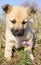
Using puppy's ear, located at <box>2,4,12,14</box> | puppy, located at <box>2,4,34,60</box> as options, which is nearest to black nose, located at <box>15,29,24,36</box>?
puppy, located at <box>2,4,34,60</box>

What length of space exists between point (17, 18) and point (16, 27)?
0.15 m

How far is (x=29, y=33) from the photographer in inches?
167

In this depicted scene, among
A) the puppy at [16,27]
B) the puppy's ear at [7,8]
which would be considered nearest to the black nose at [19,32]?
the puppy at [16,27]

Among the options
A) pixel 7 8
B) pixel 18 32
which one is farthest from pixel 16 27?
pixel 7 8

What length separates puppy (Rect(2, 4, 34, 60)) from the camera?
3.96 metres

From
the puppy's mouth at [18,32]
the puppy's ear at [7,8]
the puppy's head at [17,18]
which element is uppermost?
the puppy's ear at [7,8]

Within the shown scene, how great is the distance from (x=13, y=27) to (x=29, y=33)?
14.0 inches

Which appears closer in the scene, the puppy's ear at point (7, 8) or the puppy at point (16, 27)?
the puppy at point (16, 27)

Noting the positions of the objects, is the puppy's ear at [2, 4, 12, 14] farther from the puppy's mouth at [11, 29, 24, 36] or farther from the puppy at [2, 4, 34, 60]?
the puppy's mouth at [11, 29, 24, 36]

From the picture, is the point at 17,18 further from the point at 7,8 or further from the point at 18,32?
the point at 7,8

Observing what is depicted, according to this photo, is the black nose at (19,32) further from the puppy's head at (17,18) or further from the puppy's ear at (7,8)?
the puppy's ear at (7,8)

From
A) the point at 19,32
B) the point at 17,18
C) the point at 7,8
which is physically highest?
the point at 7,8

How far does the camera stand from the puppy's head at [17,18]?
3945 mm

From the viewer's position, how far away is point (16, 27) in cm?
396
